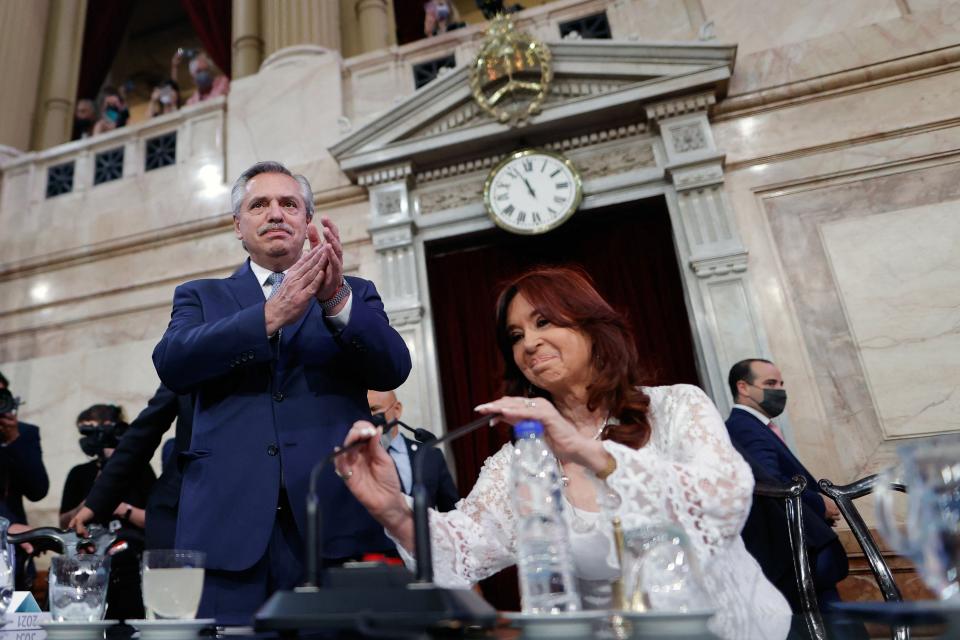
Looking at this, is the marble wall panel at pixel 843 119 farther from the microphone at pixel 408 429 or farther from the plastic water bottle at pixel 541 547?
the plastic water bottle at pixel 541 547

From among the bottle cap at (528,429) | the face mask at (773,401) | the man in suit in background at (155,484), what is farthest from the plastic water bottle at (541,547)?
the face mask at (773,401)

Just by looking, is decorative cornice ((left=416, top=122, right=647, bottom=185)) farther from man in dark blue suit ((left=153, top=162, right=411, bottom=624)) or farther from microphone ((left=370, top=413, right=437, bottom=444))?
man in dark blue suit ((left=153, top=162, right=411, bottom=624))

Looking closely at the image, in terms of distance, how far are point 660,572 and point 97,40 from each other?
9.75m

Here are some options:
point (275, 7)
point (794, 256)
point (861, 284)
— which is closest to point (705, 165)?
point (794, 256)

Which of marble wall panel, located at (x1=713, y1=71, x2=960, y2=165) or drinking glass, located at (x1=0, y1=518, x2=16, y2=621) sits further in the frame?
marble wall panel, located at (x1=713, y1=71, x2=960, y2=165)

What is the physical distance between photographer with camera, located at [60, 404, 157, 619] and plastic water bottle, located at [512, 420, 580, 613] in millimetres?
1823

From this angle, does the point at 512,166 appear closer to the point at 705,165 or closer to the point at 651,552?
the point at 705,165

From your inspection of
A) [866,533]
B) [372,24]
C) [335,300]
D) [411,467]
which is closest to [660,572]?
[335,300]

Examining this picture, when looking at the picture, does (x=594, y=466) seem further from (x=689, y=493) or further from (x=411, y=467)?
(x=411, y=467)

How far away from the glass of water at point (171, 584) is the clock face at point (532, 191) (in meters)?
3.61

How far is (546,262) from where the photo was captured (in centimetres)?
480

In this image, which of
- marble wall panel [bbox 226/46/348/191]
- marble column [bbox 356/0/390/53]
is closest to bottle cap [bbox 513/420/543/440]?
marble wall panel [bbox 226/46/348/191]

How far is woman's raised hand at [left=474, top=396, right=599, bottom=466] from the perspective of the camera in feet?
3.34

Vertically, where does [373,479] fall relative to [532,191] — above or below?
below
